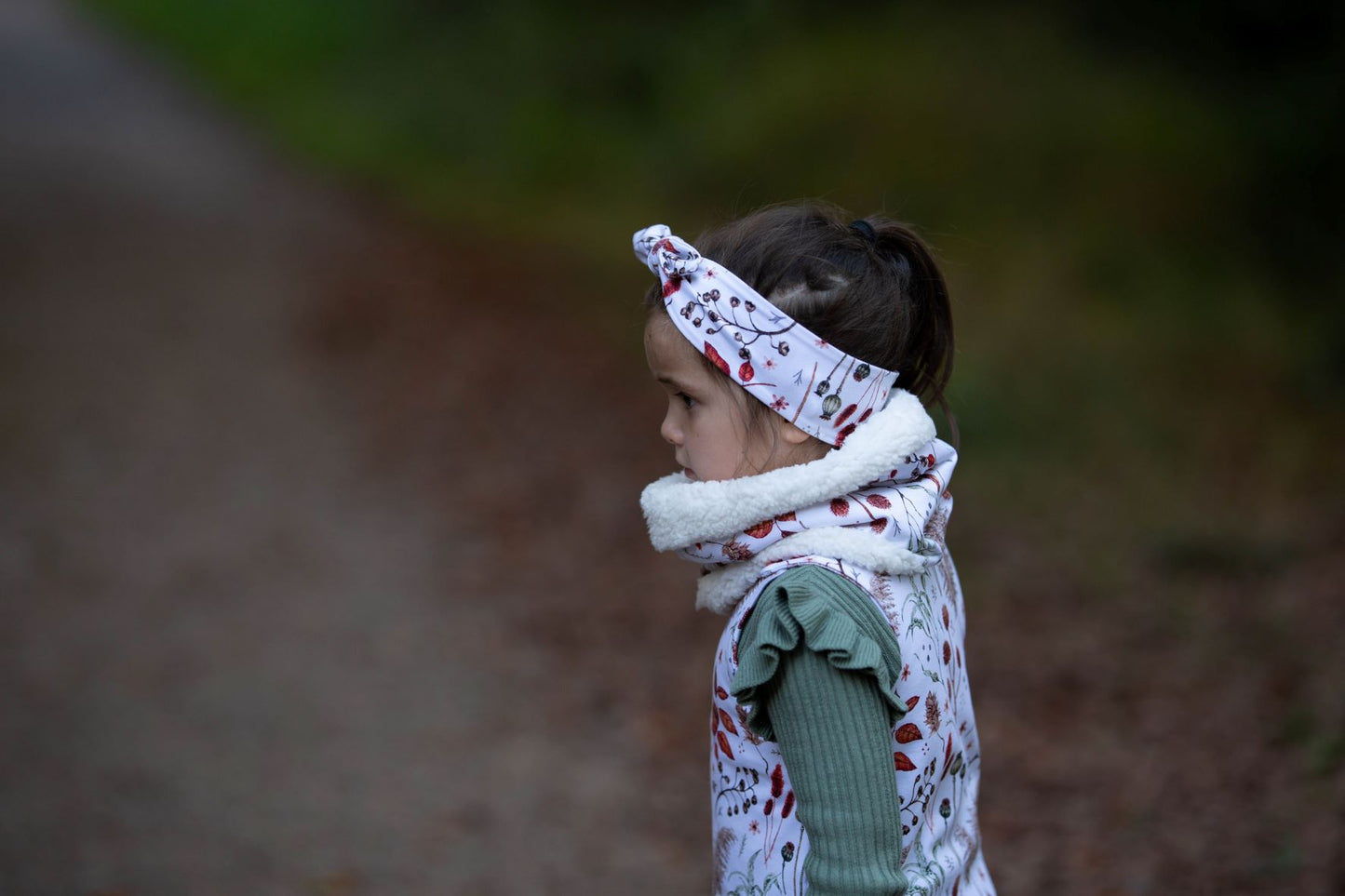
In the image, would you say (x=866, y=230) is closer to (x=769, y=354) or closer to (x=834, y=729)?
(x=769, y=354)

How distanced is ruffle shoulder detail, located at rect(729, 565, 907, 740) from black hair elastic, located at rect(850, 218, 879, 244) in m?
0.58

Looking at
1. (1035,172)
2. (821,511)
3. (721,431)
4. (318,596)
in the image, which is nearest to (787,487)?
(821,511)

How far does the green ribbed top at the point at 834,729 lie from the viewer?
1.79 meters

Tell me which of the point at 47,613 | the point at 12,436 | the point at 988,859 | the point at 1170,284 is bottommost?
the point at 988,859

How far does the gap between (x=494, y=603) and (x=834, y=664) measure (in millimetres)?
4513

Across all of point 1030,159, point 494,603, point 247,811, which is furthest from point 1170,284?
point 247,811

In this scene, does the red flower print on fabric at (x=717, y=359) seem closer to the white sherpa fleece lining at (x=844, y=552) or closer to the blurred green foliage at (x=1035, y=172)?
the white sherpa fleece lining at (x=844, y=552)

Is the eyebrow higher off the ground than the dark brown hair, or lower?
lower

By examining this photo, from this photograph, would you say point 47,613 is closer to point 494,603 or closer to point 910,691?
point 494,603

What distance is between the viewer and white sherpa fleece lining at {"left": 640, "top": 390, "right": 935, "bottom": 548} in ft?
6.26

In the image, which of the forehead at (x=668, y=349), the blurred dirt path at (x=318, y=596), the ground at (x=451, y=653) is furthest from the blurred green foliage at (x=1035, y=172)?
the forehead at (x=668, y=349)

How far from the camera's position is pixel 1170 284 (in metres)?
8.87

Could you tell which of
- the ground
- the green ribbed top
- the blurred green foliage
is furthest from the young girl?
the blurred green foliage

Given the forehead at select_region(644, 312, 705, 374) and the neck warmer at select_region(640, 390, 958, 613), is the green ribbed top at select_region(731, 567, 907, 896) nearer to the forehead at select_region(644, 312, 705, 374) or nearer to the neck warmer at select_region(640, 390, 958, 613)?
the neck warmer at select_region(640, 390, 958, 613)
